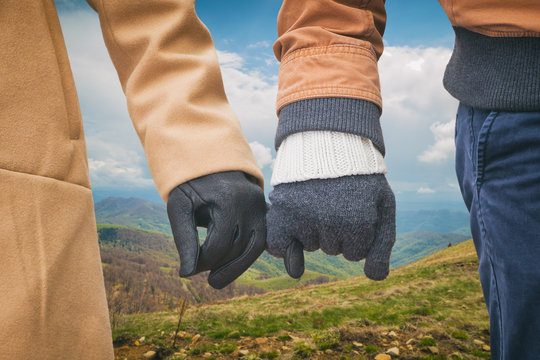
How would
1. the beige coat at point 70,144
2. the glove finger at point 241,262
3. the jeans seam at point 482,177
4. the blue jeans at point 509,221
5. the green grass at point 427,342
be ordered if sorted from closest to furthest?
the beige coat at point 70,144
the blue jeans at point 509,221
the jeans seam at point 482,177
the glove finger at point 241,262
the green grass at point 427,342

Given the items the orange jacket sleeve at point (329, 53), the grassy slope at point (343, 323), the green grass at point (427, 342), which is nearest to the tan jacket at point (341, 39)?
the orange jacket sleeve at point (329, 53)

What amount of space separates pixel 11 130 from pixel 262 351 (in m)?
5.62

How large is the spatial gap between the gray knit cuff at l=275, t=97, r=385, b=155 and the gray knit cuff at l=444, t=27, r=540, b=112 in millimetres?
396

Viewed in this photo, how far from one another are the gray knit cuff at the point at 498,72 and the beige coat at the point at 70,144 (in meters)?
0.91

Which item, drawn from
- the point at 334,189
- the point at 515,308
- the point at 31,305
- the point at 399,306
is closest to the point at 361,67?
the point at 334,189

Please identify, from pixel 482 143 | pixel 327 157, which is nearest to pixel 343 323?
pixel 482 143

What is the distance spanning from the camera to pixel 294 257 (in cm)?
123

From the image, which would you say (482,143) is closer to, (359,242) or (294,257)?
(359,242)

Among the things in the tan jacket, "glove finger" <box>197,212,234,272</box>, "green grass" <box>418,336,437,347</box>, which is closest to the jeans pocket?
the tan jacket

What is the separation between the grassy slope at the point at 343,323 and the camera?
18.6 feet

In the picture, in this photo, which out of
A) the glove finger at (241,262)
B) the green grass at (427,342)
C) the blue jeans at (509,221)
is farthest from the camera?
the green grass at (427,342)

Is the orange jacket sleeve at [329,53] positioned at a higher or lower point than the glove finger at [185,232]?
higher

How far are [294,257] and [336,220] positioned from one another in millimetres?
243

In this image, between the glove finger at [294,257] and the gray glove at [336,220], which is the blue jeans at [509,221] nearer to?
the gray glove at [336,220]
